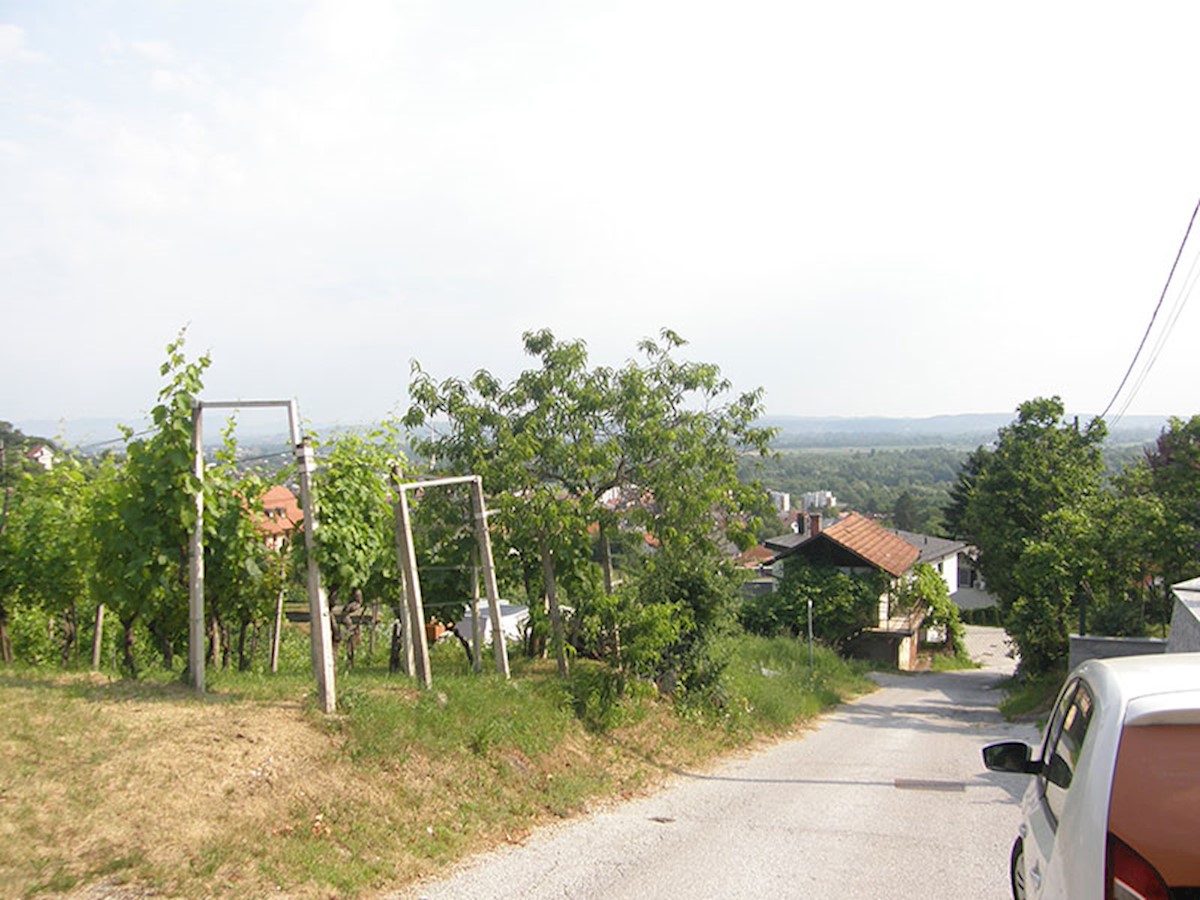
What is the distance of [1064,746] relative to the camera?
444cm

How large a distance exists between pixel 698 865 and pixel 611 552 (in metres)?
8.99

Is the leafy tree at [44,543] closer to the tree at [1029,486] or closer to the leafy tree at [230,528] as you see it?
the leafy tree at [230,528]

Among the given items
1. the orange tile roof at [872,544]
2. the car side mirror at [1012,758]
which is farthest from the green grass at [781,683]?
the car side mirror at [1012,758]

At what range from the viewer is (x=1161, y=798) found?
10.9 ft

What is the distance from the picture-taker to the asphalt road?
7.17m

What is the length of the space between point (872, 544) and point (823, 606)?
4.82 meters

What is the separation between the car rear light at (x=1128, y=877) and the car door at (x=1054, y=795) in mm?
315

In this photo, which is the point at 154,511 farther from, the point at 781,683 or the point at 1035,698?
the point at 1035,698

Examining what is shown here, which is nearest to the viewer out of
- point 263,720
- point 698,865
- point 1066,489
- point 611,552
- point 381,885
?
point 381,885

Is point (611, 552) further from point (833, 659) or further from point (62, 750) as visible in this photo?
point (833, 659)

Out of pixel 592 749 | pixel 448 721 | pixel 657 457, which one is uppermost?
pixel 657 457

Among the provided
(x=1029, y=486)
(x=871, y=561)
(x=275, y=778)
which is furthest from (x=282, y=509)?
(x=871, y=561)

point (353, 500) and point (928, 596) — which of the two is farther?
point (928, 596)

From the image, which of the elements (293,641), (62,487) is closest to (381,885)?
(62,487)
